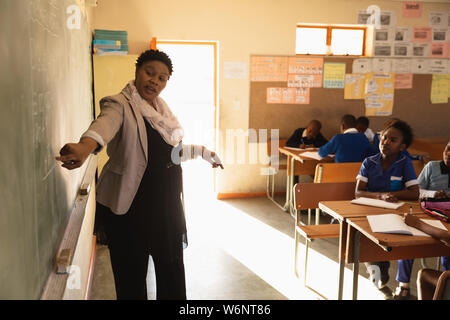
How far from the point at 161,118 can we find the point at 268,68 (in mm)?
3672

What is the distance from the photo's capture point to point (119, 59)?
394cm

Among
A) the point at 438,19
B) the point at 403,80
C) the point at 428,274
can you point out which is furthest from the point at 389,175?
the point at 438,19

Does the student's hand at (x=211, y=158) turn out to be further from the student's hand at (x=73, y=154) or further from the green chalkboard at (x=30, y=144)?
the student's hand at (x=73, y=154)

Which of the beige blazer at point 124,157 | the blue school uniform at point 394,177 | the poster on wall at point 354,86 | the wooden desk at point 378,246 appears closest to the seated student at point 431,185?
the blue school uniform at point 394,177

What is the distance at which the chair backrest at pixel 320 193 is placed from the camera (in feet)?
9.14

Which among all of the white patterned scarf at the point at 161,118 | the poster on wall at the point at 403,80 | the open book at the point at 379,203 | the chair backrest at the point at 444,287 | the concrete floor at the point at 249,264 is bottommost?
the concrete floor at the point at 249,264

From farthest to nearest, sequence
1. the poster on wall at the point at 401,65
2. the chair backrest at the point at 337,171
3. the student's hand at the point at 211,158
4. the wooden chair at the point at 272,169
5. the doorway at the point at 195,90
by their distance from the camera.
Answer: the poster on wall at the point at 401,65
the wooden chair at the point at 272,169
the doorway at the point at 195,90
the chair backrest at the point at 337,171
the student's hand at the point at 211,158

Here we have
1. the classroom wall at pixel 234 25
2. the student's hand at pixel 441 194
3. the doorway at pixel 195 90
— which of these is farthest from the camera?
the doorway at pixel 195 90

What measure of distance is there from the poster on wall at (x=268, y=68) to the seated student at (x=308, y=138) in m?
0.74

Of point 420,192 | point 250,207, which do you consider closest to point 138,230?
point 420,192

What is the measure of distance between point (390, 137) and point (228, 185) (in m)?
2.94

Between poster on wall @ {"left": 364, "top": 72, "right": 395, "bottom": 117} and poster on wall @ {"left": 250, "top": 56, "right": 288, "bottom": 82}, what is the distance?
3.89ft

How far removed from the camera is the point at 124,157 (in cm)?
152
